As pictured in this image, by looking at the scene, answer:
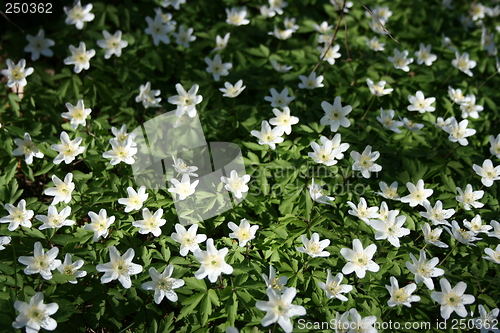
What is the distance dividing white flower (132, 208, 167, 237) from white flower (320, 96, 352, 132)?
167 centimetres

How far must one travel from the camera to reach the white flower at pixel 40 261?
275 centimetres

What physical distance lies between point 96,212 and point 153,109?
57.1 inches

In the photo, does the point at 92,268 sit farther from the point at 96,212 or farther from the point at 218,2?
the point at 218,2

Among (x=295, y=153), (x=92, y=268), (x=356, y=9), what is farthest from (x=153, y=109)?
(x=356, y=9)

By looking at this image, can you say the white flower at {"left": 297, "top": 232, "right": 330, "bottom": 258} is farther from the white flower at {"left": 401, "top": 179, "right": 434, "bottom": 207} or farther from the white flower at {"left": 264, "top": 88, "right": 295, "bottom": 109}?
the white flower at {"left": 264, "top": 88, "right": 295, "bottom": 109}

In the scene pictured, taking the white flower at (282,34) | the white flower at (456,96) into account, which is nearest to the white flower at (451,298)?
the white flower at (456,96)

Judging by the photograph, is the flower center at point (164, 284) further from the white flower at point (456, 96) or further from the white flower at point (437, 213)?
the white flower at point (456, 96)

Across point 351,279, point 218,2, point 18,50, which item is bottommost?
point 351,279

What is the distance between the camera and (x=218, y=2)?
203 inches

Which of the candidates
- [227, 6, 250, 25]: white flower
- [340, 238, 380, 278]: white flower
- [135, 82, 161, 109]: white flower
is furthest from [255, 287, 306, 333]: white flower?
[227, 6, 250, 25]: white flower

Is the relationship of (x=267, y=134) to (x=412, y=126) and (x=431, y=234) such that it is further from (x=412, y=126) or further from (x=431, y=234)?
(x=431, y=234)

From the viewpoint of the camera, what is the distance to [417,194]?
11.1ft

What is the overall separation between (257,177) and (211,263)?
1.05 m

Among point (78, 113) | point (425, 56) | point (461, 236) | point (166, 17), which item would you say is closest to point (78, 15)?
point (166, 17)
